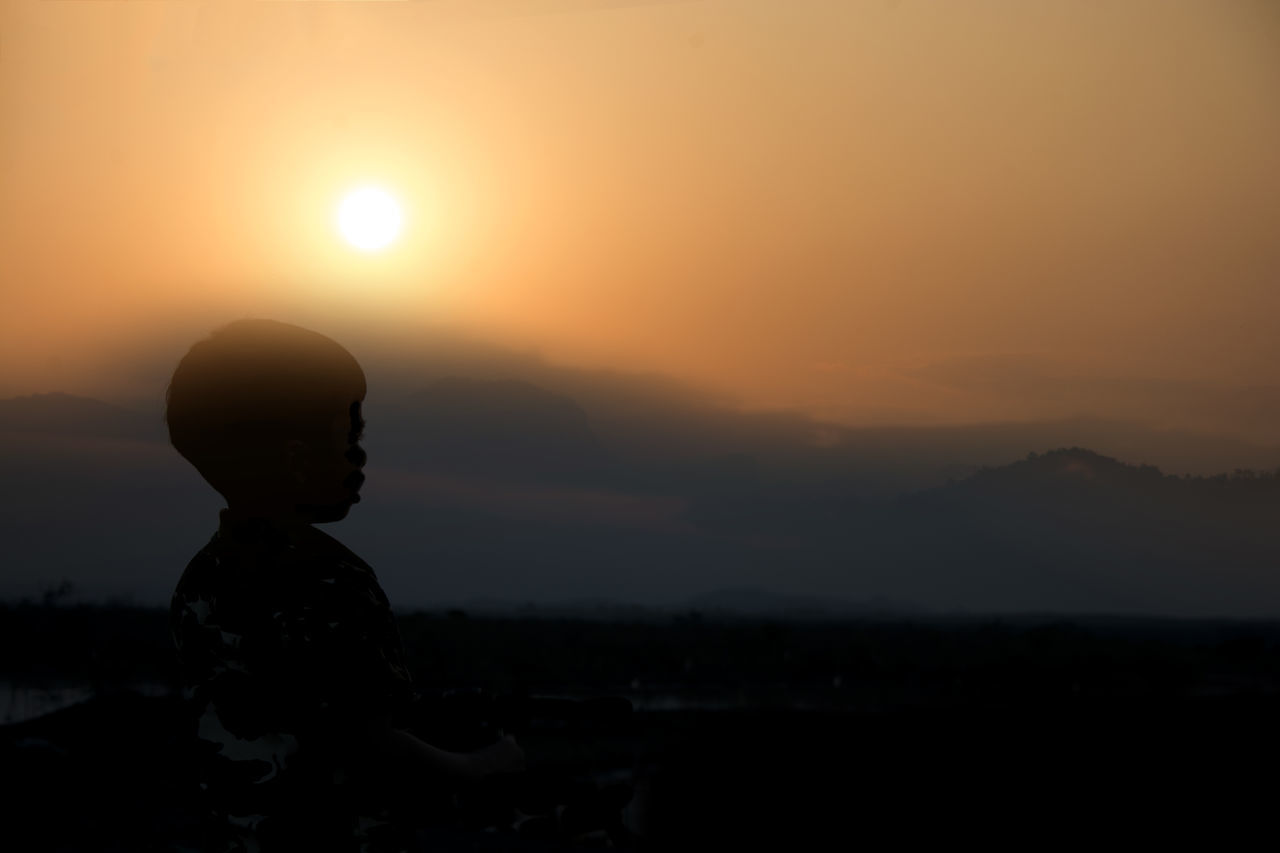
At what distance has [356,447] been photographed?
6.34 ft

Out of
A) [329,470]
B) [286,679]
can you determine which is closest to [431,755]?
[286,679]

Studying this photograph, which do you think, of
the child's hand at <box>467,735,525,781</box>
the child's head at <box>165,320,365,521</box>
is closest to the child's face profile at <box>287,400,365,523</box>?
the child's head at <box>165,320,365,521</box>

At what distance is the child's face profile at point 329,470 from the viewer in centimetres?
189

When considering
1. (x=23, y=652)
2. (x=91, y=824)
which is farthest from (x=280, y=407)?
(x=23, y=652)

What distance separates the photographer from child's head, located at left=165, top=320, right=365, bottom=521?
1.88 metres

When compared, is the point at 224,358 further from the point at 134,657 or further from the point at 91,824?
the point at 134,657

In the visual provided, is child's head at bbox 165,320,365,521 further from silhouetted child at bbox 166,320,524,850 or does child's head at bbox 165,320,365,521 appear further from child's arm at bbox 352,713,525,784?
child's arm at bbox 352,713,525,784

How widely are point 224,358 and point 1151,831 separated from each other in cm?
146

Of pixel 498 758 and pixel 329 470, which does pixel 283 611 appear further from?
pixel 498 758

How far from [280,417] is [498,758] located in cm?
64

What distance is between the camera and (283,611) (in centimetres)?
181

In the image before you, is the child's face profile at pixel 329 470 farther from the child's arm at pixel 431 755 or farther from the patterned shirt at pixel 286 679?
the child's arm at pixel 431 755

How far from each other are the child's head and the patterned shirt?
2.3 inches

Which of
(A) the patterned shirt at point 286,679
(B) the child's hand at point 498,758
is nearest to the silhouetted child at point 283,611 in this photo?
(A) the patterned shirt at point 286,679
